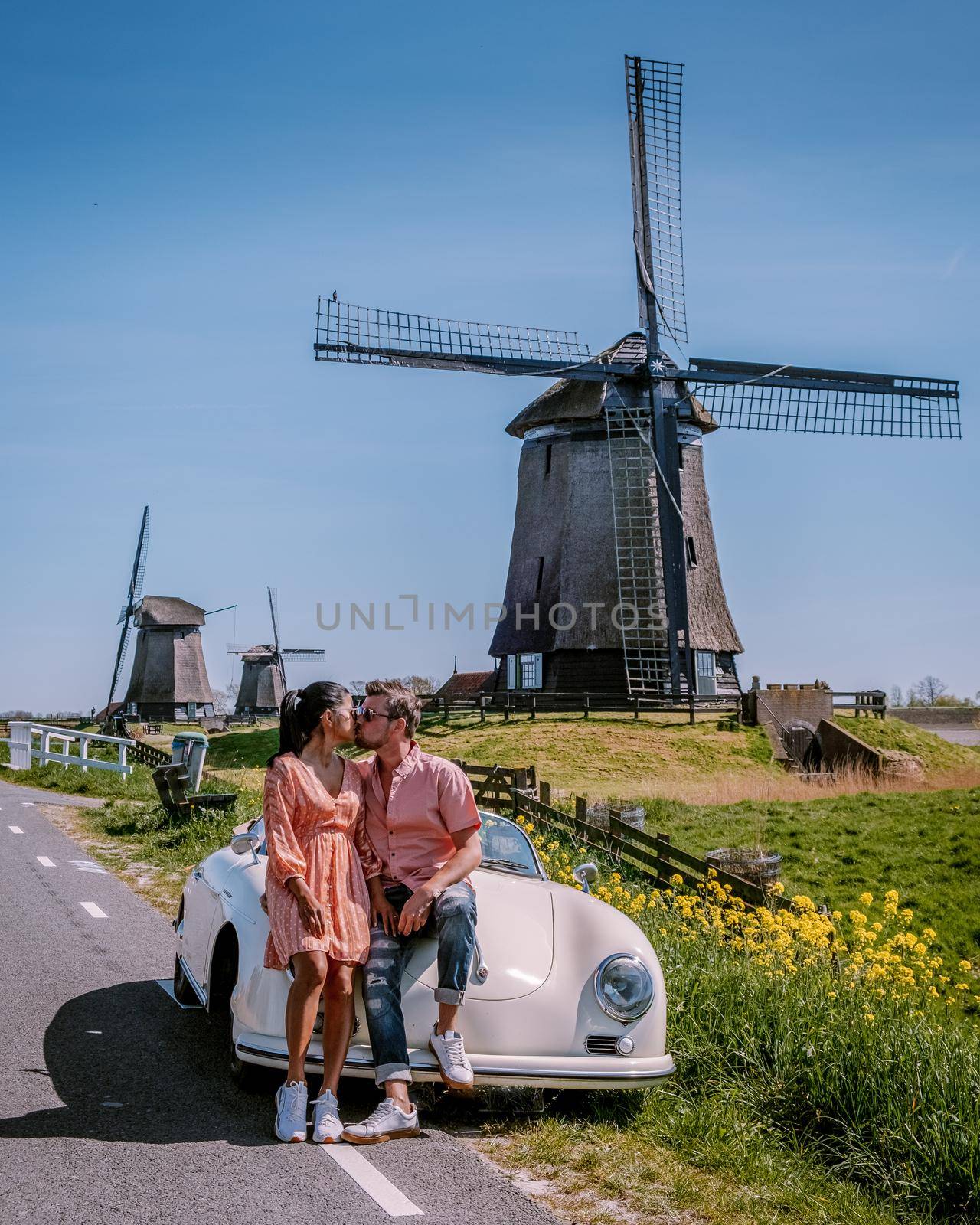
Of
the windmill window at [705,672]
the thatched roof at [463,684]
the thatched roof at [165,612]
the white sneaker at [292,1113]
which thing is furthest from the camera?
the thatched roof at [165,612]

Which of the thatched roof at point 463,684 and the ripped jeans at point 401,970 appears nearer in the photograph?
the ripped jeans at point 401,970

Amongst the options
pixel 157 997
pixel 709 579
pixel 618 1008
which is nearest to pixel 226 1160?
pixel 618 1008

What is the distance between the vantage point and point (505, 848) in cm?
667

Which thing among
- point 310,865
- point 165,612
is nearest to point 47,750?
point 310,865

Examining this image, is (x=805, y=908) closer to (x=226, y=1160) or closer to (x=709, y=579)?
(x=226, y=1160)

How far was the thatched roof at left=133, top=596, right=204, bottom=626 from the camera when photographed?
73.4 meters

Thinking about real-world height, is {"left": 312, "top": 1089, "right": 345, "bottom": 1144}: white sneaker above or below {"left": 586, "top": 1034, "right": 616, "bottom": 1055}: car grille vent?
below

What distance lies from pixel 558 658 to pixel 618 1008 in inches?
1168

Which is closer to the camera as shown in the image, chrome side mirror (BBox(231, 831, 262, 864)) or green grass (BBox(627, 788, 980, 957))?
chrome side mirror (BBox(231, 831, 262, 864))

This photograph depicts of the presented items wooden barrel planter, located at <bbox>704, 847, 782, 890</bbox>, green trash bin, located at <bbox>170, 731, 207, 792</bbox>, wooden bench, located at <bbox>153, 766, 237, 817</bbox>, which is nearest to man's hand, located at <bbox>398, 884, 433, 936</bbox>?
wooden barrel planter, located at <bbox>704, 847, 782, 890</bbox>

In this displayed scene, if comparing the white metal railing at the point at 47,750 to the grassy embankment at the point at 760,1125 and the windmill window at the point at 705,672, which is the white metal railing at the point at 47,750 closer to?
the windmill window at the point at 705,672

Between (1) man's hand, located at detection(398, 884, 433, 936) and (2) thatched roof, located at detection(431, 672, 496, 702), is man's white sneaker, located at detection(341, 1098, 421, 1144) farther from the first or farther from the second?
(2) thatched roof, located at detection(431, 672, 496, 702)

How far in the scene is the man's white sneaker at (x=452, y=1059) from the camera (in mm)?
5129

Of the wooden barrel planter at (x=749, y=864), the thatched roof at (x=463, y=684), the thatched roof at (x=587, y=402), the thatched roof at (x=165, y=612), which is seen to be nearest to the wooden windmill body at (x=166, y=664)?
the thatched roof at (x=165, y=612)
